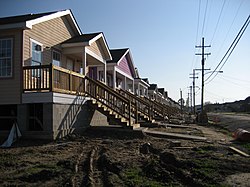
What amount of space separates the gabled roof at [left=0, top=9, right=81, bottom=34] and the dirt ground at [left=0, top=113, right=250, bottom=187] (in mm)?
4905

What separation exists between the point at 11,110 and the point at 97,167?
7153 mm

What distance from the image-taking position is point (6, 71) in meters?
12.9

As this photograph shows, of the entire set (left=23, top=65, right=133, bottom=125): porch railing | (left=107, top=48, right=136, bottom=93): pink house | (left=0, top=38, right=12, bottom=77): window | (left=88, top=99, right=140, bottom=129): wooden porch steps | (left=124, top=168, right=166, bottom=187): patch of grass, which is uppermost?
(left=107, top=48, right=136, bottom=93): pink house

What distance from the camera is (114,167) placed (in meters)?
7.52

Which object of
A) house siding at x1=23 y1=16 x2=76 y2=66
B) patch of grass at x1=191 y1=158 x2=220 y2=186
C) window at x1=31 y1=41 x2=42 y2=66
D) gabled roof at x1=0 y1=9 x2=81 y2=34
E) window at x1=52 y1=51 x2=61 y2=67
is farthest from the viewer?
window at x1=52 y1=51 x2=61 y2=67

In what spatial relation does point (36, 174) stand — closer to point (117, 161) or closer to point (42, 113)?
point (117, 161)

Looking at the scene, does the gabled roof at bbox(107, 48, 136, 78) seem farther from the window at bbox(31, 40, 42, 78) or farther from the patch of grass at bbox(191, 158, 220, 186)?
the patch of grass at bbox(191, 158, 220, 186)

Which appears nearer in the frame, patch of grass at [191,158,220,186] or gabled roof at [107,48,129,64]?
patch of grass at [191,158,220,186]

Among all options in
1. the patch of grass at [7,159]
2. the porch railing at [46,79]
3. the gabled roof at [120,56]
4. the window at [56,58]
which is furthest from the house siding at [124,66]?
the patch of grass at [7,159]

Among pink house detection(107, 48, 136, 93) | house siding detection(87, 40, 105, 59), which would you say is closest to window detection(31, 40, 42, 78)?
house siding detection(87, 40, 105, 59)

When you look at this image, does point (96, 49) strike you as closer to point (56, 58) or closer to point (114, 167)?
point (56, 58)

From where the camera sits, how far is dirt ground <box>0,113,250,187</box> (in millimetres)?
6250

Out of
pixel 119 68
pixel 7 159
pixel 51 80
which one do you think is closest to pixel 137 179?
pixel 7 159

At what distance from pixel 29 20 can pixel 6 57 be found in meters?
1.98
